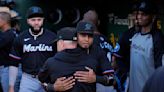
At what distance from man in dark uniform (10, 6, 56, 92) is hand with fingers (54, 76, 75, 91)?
55.2 inches

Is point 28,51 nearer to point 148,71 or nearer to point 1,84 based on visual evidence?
point 1,84

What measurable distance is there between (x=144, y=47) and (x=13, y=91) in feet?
5.83

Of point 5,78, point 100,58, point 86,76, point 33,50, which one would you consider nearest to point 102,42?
point 33,50

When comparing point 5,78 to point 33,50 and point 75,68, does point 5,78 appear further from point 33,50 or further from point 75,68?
point 75,68

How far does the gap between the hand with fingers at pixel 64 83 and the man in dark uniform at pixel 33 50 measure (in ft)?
4.60

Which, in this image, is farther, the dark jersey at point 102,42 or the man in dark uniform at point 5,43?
the man in dark uniform at point 5,43

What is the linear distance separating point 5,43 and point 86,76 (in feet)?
8.24

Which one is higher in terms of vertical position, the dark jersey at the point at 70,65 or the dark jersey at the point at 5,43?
the dark jersey at the point at 70,65

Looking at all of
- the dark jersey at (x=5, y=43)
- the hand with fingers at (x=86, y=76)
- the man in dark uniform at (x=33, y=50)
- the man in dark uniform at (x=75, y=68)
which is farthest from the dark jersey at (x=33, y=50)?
the hand with fingers at (x=86, y=76)

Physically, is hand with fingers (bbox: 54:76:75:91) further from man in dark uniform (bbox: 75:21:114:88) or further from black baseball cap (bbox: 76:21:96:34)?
black baseball cap (bbox: 76:21:96:34)

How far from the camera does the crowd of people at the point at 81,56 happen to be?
4.16 meters

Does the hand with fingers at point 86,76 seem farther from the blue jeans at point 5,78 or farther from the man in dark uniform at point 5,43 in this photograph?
the blue jeans at point 5,78

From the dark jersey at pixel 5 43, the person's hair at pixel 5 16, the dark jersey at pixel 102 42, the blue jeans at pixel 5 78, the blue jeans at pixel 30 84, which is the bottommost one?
the blue jeans at pixel 5 78

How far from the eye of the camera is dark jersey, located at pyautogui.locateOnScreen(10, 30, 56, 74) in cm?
554
